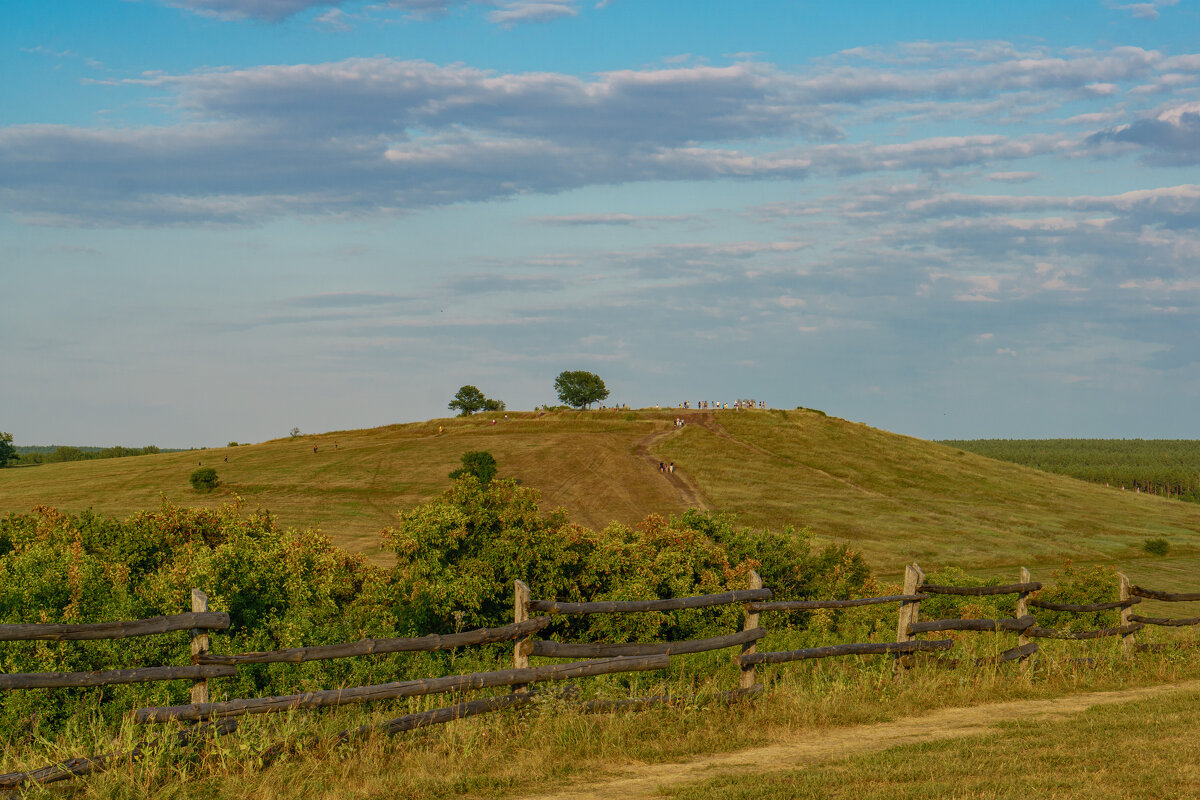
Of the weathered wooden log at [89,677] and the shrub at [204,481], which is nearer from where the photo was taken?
the weathered wooden log at [89,677]

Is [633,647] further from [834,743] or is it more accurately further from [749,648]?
[834,743]

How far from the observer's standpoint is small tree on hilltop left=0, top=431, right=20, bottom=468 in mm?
139875

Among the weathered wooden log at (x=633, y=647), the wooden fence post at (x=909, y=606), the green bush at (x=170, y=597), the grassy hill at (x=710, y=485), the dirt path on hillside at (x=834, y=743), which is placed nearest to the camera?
the dirt path on hillside at (x=834, y=743)

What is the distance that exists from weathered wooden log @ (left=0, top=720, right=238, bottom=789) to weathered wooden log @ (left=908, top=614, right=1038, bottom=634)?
32.5 ft

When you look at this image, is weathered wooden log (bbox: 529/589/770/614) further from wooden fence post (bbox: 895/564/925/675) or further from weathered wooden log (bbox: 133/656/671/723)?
wooden fence post (bbox: 895/564/925/675)

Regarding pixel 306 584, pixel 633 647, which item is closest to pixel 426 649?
pixel 633 647

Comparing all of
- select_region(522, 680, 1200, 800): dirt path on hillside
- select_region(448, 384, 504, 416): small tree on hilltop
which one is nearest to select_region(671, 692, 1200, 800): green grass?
select_region(522, 680, 1200, 800): dirt path on hillside

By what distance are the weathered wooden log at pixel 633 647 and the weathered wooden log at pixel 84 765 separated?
3597mm

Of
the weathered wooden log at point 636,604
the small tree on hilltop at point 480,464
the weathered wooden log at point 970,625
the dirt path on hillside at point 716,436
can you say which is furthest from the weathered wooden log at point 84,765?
the dirt path on hillside at point 716,436

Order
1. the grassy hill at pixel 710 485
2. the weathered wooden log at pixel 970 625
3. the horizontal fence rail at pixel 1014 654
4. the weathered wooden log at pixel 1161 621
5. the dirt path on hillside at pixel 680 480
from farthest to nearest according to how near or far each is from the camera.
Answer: the dirt path on hillside at pixel 680 480 < the grassy hill at pixel 710 485 < the weathered wooden log at pixel 1161 621 < the horizontal fence rail at pixel 1014 654 < the weathered wooden log at pixel 970 625

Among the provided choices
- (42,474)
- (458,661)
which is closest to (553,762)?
(458,661)

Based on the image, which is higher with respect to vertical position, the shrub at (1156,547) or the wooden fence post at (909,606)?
the wooden fence post at (909,606)

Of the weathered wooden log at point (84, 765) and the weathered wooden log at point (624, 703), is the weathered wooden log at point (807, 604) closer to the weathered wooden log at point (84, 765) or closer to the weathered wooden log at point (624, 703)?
the weathered wooden log at point (624, 703)

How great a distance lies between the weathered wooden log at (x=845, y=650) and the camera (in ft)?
39.7
